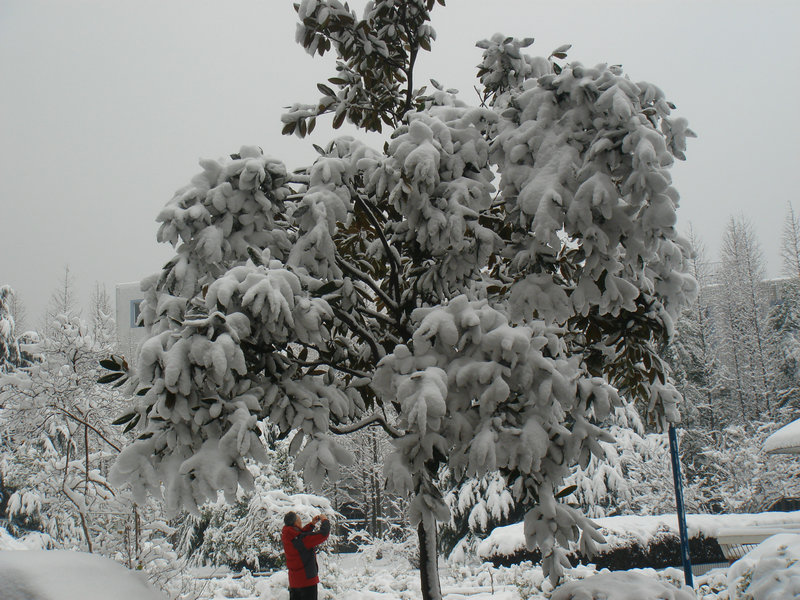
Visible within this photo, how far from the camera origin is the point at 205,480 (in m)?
2.82

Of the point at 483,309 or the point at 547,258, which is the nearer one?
the point at 483,309

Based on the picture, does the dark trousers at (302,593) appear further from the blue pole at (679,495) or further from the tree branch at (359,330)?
the blue pole at (679,495)

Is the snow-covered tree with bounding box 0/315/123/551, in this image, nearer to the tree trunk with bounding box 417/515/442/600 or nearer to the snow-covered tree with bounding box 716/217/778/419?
the tree trunk with bounding box 417/515/442/600

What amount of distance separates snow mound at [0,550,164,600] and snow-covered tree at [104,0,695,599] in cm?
72

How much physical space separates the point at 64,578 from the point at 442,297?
265 cm

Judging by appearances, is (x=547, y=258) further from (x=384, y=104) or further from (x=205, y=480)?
(x=384, y=104)

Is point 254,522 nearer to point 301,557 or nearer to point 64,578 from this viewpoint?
point 301,557

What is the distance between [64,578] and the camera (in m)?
1.90

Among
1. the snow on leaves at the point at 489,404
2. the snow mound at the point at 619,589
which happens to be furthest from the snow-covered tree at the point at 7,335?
the snow mound at the point at 619,589

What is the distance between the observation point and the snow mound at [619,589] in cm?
350

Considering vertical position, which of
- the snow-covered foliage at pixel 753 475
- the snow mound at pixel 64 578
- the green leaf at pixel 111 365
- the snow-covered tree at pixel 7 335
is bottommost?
the snow-covered foliage at pixel 753 475

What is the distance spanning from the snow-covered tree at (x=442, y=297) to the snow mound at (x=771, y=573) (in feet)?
6.69

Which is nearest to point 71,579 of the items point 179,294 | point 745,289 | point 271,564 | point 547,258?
point 179,294

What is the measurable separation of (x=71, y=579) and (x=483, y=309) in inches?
83.9
